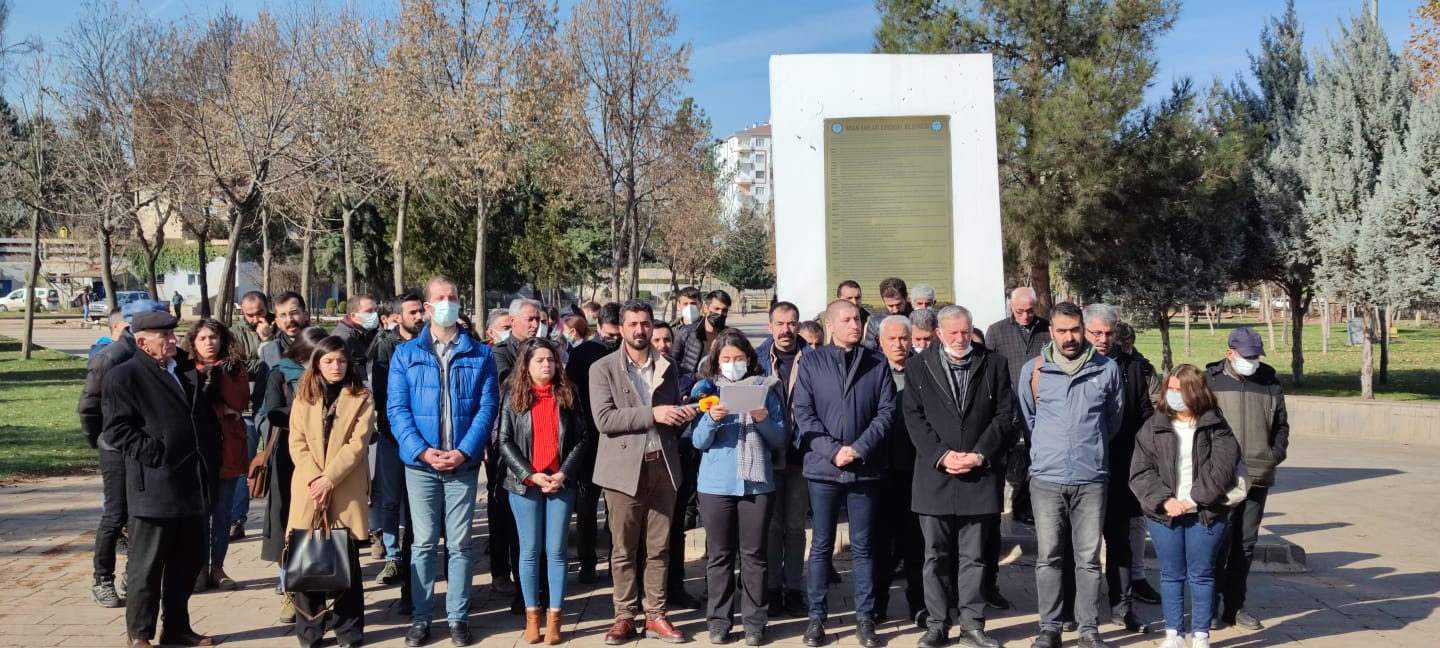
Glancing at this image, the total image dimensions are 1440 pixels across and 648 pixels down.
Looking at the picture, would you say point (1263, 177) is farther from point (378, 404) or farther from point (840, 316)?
point (378, 404)

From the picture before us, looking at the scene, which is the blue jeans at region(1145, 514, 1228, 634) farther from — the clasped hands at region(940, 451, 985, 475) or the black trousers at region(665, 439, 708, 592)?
the black trousers at region(665, 439, 708, 592)

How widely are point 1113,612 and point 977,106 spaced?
4487mm

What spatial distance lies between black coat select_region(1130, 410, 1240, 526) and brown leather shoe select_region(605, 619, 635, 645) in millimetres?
2811

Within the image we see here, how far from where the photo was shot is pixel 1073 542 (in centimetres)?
580

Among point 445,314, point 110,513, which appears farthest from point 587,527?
point 110,513

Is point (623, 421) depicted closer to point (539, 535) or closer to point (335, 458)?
point (539, 535)

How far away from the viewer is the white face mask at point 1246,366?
623 centimetres

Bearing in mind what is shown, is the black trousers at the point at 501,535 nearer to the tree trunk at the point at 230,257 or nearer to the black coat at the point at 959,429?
the black coat at the point at 959,429

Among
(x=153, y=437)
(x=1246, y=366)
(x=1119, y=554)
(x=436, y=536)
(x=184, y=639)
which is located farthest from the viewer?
(x=1119, y=554)

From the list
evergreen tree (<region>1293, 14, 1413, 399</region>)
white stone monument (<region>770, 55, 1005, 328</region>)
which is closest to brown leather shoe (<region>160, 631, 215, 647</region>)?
white stone monument (<region>770, 55, 1005, 328</region>)

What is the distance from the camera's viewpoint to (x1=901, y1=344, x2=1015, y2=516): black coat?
584 cm

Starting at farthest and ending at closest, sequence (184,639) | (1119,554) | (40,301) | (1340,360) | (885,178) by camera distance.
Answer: (40,301), (1340,360), (885,178), (1119,554), (184,639)

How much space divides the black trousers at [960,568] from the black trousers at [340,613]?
309 cm

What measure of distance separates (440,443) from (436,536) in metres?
0.52
